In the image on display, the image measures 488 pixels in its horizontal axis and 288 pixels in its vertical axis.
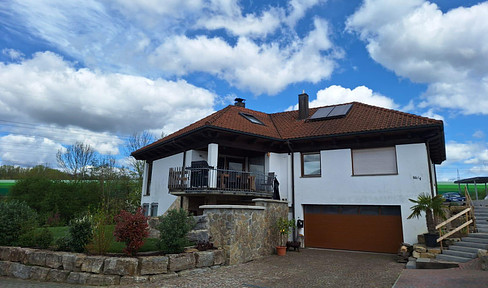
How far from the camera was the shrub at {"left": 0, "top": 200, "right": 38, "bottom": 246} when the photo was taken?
9.35m

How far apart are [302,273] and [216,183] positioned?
17.6 ft

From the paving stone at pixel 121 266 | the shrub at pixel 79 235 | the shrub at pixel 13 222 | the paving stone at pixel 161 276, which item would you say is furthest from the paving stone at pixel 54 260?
the paving stone at pixel 161 276

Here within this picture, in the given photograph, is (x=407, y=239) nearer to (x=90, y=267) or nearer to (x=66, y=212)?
(x=90, y=267)

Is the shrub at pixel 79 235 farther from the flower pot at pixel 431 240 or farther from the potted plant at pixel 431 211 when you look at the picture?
the flower pot at pixel 431 240

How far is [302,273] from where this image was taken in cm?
862

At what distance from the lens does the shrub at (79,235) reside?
8.60 meters

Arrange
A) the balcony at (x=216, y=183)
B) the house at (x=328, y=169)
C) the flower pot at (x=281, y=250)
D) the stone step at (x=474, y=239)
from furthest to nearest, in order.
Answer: the balcony at (x=216, y=183) < the house at (x=328, y=169) < the flower pot at (x=281, y=250) < the stone step at (x=474, y=239)

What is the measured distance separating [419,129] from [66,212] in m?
23.5

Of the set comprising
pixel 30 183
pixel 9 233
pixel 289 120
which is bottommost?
pixel 9 233

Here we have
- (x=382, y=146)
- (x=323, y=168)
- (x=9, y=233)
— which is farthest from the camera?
(x=323, y=168)

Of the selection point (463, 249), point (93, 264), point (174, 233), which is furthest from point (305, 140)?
point (93, 264)

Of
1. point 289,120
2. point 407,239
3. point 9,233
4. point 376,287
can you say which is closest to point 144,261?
point 9,233

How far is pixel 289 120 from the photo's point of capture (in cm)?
1778

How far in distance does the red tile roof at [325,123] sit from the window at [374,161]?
1.03 m
